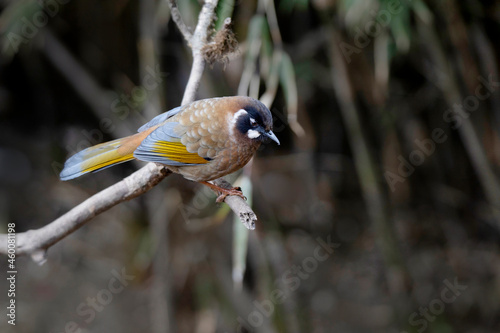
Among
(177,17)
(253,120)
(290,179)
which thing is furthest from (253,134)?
(290,179)

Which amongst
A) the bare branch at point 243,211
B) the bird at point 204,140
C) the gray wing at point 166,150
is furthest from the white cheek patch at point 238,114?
the bare branch at point 243,211

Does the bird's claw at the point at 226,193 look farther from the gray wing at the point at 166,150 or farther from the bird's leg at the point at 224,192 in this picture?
the gray wing at the point at 166,150

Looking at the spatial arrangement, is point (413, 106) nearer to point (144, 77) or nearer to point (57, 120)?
point (144, 77)

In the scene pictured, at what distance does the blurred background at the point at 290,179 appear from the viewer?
373 cm

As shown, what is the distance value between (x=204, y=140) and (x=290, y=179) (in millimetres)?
2886

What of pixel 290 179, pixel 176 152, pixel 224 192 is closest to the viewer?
pixel 176 152

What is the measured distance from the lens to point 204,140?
1.98 metres

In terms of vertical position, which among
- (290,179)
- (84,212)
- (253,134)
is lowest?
(290,179)

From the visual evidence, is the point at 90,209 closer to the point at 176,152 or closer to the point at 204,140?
the point at 176,152

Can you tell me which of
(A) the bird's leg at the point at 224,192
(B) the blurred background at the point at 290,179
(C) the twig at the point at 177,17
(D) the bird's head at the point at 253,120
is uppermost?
(C) the twig at the point at 177,17

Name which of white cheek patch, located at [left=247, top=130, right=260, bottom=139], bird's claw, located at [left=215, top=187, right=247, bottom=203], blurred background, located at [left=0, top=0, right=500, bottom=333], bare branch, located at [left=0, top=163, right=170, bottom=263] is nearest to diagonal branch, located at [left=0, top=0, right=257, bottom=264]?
bare branch, located at [left=0, top=163, right=170, bottom=263]

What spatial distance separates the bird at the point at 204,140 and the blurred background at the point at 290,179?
1494 mm

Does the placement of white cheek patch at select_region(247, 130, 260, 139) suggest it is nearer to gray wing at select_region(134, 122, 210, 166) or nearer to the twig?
gray wing at select_region(134, 122, 210, 166)

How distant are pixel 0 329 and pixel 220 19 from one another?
3.68 metres
